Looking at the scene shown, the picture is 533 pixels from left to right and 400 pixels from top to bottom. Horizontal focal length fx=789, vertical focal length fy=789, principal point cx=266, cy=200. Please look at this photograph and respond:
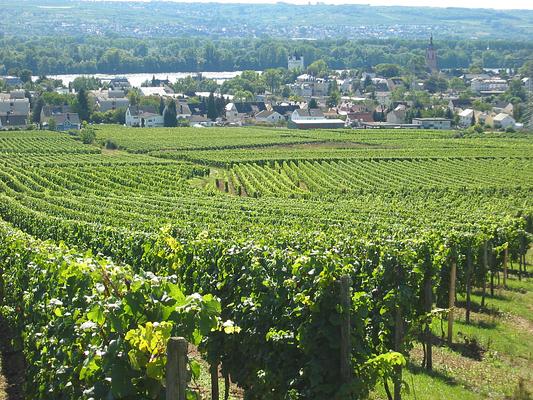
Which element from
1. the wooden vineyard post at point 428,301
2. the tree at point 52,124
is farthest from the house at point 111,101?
the wooden vineyard post at point 428,301

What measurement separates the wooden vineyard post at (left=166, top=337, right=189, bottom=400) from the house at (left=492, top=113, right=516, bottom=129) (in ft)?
426

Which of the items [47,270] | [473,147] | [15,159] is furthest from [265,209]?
[473,147]

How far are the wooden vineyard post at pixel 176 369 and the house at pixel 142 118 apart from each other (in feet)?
370

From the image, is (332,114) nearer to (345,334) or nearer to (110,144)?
(110,144)

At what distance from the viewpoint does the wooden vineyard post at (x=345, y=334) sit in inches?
348

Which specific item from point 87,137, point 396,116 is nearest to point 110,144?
point 87,137

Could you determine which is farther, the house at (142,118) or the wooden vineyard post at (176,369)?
the house at (142,118)

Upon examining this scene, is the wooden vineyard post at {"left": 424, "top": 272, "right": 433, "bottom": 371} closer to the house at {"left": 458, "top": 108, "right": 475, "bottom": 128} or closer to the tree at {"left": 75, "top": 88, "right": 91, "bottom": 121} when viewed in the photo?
the tree at {"left": 75, "top": 88, "right": 91, "bottom": 121}

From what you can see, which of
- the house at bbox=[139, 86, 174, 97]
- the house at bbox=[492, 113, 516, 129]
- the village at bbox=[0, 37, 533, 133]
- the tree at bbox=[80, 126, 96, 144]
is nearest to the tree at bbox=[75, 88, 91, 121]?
the village at bbox=[0, 37, 533, 133]

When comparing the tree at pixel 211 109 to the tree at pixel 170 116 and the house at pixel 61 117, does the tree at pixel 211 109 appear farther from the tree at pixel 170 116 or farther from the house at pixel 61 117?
the house at pixel 61 117

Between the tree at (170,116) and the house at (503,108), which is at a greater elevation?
the tree at (170,116)

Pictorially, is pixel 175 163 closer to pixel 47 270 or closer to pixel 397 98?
pixel 47 270

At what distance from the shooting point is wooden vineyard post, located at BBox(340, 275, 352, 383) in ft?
29.0

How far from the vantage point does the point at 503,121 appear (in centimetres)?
13262
